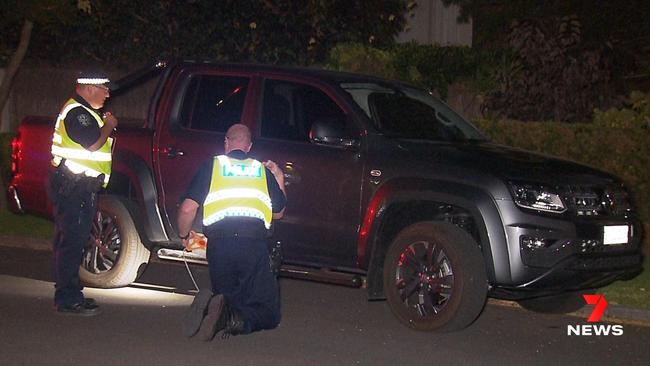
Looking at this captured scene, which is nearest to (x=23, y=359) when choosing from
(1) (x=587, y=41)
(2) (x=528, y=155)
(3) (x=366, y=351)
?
(3) (x=366, y=351)

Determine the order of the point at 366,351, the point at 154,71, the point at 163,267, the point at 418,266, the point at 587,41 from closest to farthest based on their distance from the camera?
the point at 366,351 < the point at 418,266 < the point at 154,71 < the point at 163,267 < the point at 587,41

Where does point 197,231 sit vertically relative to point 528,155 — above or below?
below

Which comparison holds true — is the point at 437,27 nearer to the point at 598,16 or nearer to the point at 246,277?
the point at 598,16

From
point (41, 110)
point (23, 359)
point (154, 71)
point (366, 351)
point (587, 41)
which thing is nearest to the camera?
point (23, 359)

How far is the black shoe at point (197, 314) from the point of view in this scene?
7.64 metres

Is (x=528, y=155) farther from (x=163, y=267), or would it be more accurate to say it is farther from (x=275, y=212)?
(x=163, y=267)

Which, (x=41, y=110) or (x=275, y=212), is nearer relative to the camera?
(x=275, y=212)

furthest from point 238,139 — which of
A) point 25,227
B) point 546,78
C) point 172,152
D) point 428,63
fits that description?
point 546,78

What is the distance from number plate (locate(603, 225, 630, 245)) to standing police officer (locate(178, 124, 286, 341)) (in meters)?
2.48

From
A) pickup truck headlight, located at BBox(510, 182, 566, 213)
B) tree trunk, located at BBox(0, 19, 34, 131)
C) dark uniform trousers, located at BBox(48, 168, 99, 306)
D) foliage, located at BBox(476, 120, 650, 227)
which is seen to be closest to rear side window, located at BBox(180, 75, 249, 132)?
dark uniform trousers, located at BBox(48, 168, 99, 306)

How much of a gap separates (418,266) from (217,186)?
1745mm

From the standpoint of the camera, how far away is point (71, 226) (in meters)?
8.93

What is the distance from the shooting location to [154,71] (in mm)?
10289

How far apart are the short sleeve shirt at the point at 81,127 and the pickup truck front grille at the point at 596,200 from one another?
3488 mm
